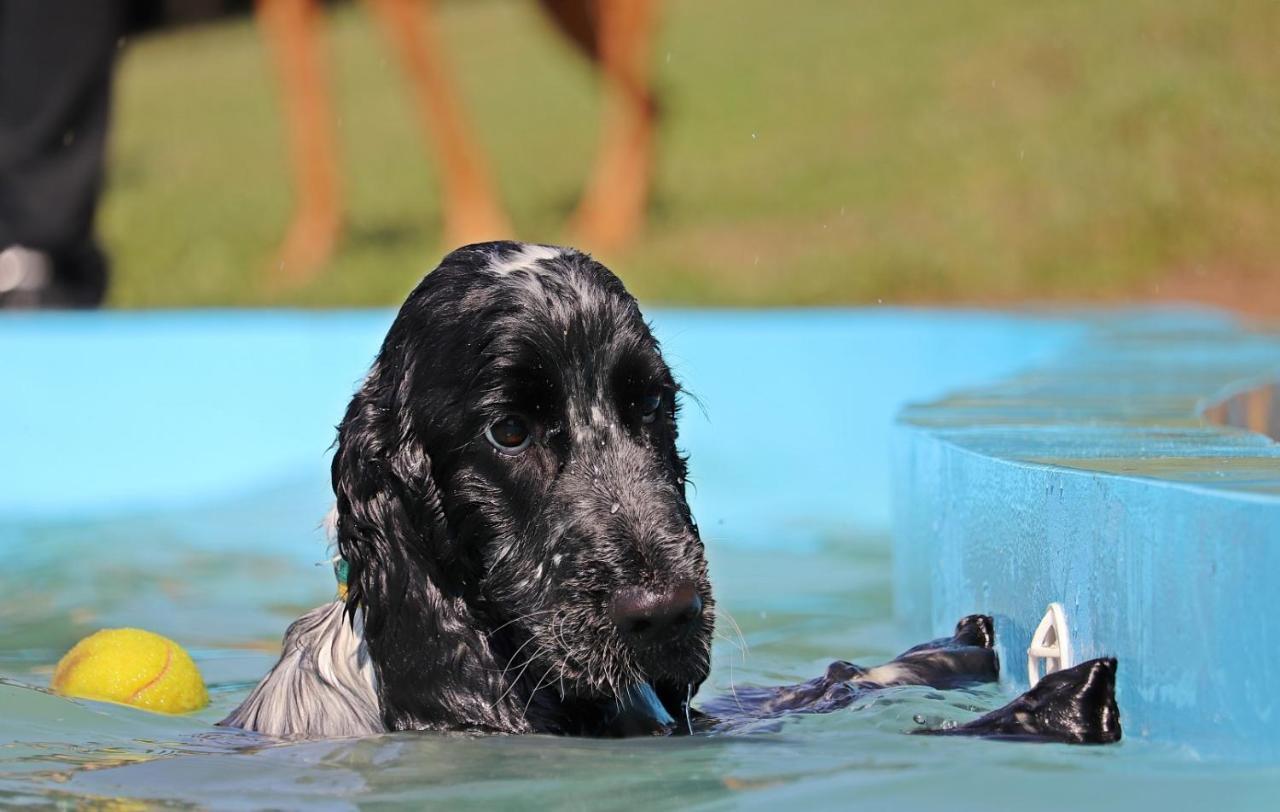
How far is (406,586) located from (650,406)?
22.2 inches

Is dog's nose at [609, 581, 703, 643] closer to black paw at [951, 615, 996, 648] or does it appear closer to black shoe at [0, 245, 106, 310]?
black paw at [951, 615, 996, 648]

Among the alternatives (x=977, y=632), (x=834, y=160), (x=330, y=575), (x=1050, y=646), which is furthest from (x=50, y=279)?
(x=834, y=160)

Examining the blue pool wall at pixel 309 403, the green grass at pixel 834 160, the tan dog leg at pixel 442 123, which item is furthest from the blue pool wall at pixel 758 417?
the green grass at pixel 834 160

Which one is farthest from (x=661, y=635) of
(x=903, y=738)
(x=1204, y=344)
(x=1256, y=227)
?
(x=1256, y=227)

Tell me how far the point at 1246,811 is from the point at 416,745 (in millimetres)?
1400

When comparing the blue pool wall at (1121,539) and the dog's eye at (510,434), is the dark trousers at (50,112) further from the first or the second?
the dog's eye at (510,434)

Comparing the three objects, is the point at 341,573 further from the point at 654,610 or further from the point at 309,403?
the point at 309,403

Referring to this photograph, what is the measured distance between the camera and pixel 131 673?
13.0 feet

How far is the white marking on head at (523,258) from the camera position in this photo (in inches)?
134

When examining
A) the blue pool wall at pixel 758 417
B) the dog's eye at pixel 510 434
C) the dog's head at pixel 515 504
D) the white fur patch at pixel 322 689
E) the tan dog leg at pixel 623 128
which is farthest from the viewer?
the tan dog leg at pixel 623 128

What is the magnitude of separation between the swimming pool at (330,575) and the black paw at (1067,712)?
0.07 meters

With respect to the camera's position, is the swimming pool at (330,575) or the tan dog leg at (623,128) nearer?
the swimming pool at (330,575)

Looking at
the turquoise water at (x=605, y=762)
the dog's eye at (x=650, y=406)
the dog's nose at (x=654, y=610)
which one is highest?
the dog's eye at (x=650, y=406)

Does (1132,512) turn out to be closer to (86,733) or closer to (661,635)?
(661,635)
